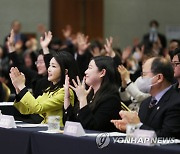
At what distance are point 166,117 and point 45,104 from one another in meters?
1.65

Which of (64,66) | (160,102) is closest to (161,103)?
(160,102)

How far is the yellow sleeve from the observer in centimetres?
622

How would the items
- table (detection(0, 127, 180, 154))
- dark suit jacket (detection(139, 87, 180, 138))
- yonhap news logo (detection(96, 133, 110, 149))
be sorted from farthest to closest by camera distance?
dark suit jacket (detection(139, 87, 180, 138)) < yonhap news logo (detection(96, 133, 110, 149)) < table (detection(0, 127, 180, 154))

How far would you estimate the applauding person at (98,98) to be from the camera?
572 centimetres

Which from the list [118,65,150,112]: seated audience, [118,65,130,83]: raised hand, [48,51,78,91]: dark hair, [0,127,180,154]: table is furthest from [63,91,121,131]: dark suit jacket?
[118,65,130,83]: raised hand

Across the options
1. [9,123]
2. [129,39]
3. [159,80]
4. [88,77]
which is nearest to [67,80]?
[88,77]

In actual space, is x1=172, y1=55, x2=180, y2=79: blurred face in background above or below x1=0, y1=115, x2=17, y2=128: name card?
above

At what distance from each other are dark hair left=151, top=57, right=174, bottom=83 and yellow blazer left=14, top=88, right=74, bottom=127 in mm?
1421

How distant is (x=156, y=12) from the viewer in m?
18.8

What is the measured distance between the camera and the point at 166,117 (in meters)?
5.15

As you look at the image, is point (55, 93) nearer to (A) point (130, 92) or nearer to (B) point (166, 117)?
(A) point (130, 92)

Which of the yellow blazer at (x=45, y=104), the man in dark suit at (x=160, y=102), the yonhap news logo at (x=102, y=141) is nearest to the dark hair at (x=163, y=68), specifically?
the man in dark suit at (x=160, y=102)

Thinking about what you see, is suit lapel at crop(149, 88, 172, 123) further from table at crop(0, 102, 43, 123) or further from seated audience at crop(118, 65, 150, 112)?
seated audience at crop(118, 65, 150, 112)

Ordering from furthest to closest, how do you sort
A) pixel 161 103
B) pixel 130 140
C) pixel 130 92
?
1. pixel 130 92
2. pixel 161 103
3. pixel 130 140
